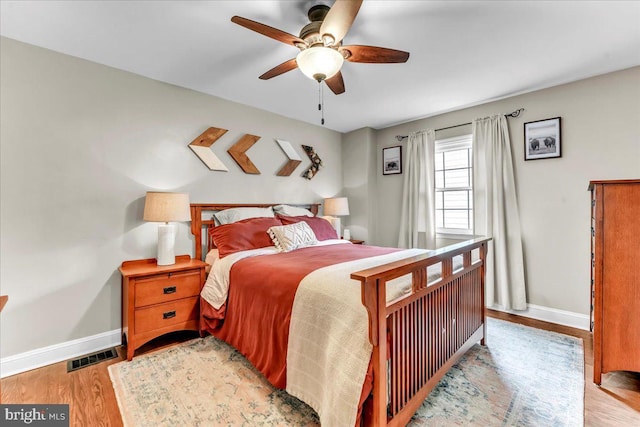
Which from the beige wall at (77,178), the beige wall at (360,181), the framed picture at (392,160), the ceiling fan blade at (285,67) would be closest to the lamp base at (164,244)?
the beige wall at (77,178)

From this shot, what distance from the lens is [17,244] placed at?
6.66 ft

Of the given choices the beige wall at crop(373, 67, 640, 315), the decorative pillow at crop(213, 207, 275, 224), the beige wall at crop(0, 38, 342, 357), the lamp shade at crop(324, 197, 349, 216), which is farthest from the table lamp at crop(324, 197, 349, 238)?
the beige wall at crop(373, 67, 640, 315)

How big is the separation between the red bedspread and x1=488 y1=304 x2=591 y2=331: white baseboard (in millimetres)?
1872

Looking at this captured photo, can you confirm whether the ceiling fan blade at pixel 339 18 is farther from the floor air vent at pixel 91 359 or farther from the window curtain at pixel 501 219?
the floor air vent at pixel 91 359

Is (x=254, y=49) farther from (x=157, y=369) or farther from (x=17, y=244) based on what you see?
(x=157, y=369)

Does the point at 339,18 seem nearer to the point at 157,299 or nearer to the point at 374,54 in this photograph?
the point at 374,54

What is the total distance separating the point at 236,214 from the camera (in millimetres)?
2988

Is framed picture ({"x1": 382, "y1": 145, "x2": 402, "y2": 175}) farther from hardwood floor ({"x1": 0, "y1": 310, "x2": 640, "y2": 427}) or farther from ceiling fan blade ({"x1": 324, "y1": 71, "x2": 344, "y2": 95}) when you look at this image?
hardwood floor ({"x1": 0, "y1": 310, "x2": 640, "y2": 427})

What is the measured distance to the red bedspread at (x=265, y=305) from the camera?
170cm

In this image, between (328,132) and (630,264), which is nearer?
(630,264)

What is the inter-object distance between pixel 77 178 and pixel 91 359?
1451 millimetres

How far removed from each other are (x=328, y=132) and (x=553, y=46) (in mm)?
2806

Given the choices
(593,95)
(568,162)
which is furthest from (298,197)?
(593,95)

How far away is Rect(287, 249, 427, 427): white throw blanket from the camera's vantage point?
125 cm
